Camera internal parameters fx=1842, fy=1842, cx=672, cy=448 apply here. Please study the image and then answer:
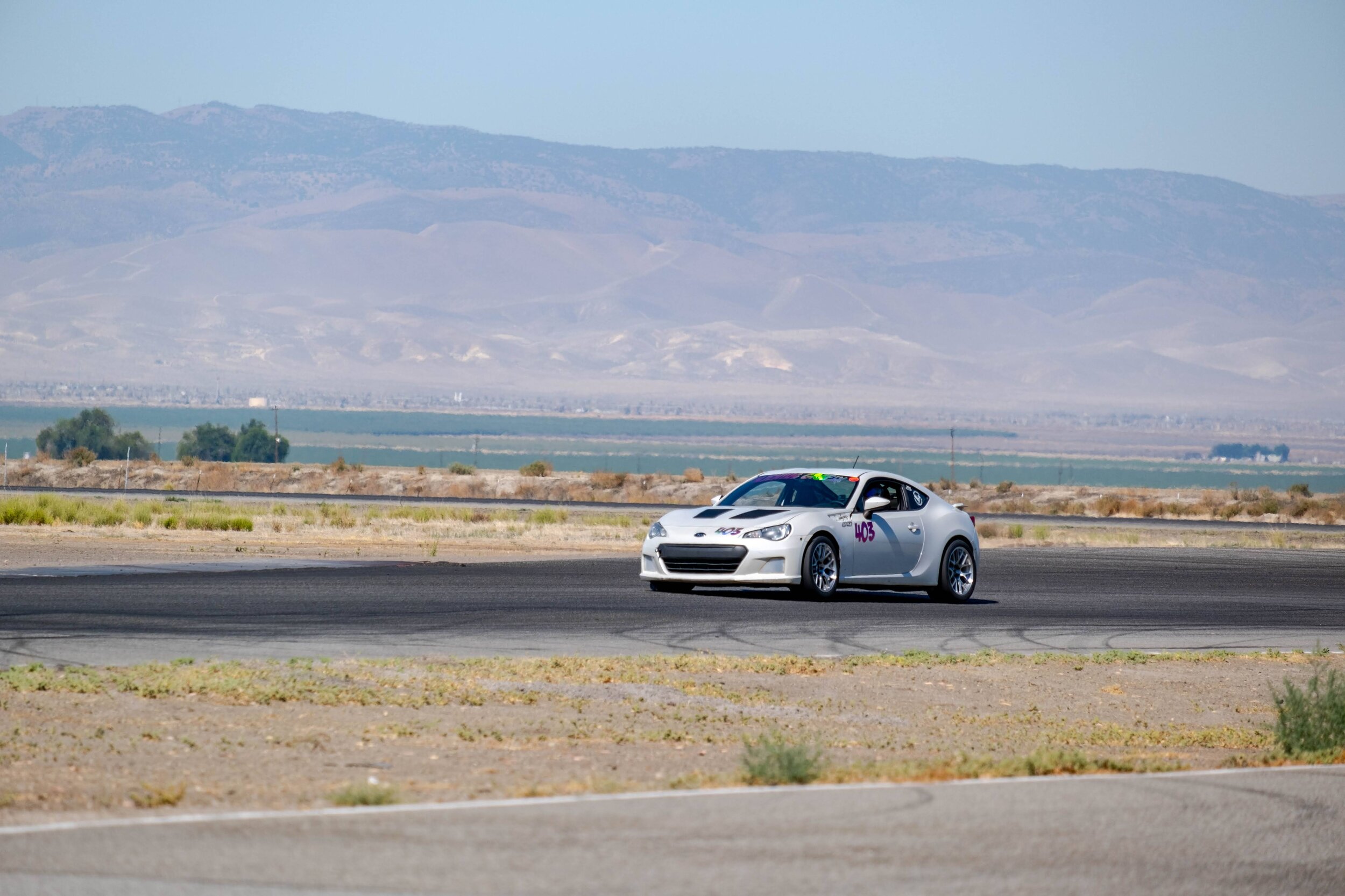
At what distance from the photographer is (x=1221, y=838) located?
815cm

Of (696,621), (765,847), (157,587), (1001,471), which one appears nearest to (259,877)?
(765,847)

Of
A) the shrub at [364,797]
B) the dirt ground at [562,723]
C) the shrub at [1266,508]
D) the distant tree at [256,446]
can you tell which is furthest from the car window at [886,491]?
the distant tree at [256,446]

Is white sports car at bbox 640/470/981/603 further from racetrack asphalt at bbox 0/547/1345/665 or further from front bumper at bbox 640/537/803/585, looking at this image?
racetrack asphalt at bbox 0/547/1345/665

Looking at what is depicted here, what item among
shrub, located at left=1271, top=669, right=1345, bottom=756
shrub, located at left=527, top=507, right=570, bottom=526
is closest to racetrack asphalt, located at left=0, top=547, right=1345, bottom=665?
shrub, located at left=1271, top=669, right=1345, bottom=756

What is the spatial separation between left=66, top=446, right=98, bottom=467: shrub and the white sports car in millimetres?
65847

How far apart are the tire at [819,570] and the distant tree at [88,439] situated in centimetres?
9262

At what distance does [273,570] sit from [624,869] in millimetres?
17725

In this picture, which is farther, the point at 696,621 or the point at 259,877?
the point at 696,621

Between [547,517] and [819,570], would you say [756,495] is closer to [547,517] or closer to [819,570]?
[819,570]

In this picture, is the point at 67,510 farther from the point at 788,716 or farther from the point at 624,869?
the point at 624,869

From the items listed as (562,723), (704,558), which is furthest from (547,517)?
(562,723)

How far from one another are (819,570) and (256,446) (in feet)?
308

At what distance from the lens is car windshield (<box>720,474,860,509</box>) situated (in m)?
21.6

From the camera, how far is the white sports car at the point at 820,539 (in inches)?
816
